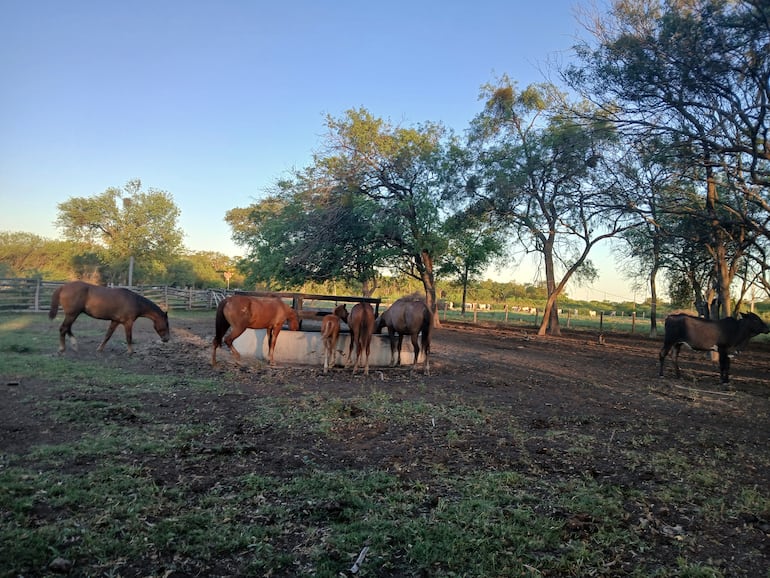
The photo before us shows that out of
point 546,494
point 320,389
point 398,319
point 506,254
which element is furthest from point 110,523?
point 506,254

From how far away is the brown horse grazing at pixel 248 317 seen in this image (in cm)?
929

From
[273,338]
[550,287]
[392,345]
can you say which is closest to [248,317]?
[273,338]

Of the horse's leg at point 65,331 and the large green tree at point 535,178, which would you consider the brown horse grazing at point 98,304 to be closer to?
the horse's leg at point 65,331

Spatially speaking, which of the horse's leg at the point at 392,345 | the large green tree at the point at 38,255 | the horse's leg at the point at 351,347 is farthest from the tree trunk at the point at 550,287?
the large green tree at the point at 38,255

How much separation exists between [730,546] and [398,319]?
23.1 feet

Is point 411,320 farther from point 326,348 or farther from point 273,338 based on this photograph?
point 273,338

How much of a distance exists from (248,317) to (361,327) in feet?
7.11

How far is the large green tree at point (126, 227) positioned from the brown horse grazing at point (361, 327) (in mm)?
35481

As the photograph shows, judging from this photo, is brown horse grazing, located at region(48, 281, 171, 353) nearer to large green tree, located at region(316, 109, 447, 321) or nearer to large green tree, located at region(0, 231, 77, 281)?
large green tree, located at region(316, 109, 447, 321)

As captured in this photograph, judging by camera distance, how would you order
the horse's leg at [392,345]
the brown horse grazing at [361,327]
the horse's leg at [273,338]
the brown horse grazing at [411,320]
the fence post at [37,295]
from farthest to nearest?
the fence post at [37,295], the horse's leg at [392,345], the horse's leg at [273,338], the brown horse grazing at [411,320], the brown horse grazing at [361,327]

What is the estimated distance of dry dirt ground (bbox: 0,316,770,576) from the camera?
3.82 m

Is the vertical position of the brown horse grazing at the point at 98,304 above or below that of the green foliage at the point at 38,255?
below

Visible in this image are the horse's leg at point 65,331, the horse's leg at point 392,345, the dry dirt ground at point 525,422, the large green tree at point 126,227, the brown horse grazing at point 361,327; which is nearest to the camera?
the dry dirt ground at point 525,422

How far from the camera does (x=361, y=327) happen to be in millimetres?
9398
